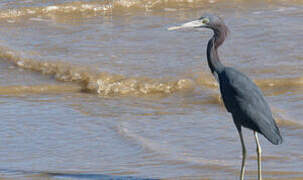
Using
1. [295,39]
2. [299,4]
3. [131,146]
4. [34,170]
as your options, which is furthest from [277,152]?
[299,4]

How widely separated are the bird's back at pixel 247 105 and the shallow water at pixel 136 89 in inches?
14.7

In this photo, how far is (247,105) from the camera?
5094 mm

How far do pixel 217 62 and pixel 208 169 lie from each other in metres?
0.86

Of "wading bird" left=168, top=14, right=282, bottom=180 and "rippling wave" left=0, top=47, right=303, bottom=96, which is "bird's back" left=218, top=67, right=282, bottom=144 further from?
"rippling wave" left=0, top=47, right=303, bottom=96

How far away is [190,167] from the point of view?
539 centimetres

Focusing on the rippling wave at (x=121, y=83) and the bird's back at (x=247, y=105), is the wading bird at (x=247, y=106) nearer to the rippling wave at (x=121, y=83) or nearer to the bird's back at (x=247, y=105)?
the bird's back at (x=247, y=105)

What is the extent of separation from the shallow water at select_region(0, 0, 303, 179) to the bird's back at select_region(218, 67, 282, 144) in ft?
1.22

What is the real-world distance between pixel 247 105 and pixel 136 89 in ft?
9.76

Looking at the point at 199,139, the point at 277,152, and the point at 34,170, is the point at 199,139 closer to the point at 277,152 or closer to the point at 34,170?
the point at 277,152

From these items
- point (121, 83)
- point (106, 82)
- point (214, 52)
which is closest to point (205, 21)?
point (214, 52)

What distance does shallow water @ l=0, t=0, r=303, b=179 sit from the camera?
5594 mm

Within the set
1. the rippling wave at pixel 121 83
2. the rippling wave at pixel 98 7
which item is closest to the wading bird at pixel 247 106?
the rippling wave at pixel 121 83

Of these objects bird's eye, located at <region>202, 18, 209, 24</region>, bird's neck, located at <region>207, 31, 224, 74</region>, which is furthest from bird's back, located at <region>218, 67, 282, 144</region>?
bird's eye, located at <region>202, 18, 209, 24</region>

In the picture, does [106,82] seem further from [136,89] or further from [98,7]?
[98,7]
